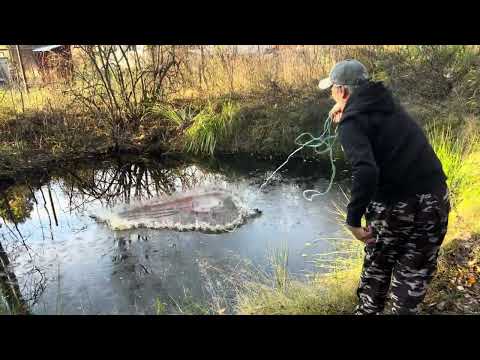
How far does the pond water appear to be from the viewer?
3.79 metres

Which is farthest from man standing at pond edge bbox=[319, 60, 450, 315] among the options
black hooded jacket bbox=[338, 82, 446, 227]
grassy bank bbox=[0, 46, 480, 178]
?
grassy bank bbox=[0, 46, 480, 178]

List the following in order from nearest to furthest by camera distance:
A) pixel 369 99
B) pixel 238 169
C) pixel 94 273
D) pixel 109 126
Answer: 1. pixel 369 99
2. pixel 94 273
3. pixel 238 169
4. pixel 109 126

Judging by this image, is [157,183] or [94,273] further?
[157,183]

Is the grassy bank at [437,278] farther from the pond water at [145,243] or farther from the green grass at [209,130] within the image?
the green grass at [209,130]

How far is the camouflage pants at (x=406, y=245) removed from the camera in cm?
206

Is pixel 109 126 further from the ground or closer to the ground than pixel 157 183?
further from the ground

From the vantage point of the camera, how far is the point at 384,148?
202cm

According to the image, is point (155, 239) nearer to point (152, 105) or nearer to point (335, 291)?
point (335, 291)

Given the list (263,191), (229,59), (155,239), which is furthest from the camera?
(229,59)

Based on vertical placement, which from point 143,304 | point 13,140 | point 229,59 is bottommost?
point 143,304

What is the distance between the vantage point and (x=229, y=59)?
8516 mm

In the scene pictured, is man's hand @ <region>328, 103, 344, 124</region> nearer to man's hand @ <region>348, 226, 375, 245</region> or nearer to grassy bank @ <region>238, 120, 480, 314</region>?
man's hand @ <region>348, 226, 375, 245</region>

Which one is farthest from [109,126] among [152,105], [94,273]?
[94,273]

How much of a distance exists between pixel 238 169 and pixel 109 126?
9.24 feet
